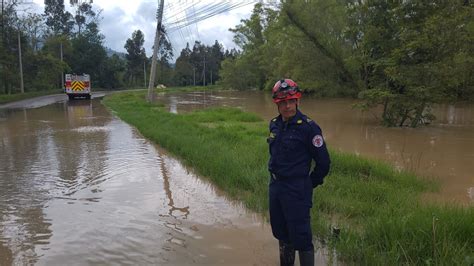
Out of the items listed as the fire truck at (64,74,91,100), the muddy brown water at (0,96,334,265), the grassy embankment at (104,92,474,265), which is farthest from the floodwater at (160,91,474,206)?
the fire truck at (64,74,91,100)

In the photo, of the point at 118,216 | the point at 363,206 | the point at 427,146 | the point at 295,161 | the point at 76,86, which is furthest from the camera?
the point at 76,86

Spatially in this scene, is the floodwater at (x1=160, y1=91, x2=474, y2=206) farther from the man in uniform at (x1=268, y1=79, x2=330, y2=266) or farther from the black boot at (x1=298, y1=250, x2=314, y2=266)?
the man in uniform at (x1=268, y1=79, x2=330, y2=266)

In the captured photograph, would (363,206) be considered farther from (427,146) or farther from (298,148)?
(427,146)

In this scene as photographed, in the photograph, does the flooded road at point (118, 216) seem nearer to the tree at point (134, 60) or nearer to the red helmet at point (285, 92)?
the red helmet at point (285, 92)

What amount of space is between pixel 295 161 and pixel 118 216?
10.4ft

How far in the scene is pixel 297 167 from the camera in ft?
11.5

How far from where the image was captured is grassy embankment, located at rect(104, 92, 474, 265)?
153 inches

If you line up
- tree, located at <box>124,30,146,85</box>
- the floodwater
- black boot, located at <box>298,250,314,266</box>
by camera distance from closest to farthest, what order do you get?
black boot, located at <box>298,250,314,266</box> → the floodwater → tree, located at <box>124,30,146,85</box>

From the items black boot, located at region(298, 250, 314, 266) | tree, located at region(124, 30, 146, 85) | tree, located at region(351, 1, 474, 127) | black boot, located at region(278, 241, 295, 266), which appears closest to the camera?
black boot, located at region(298, 250, 314, 266)

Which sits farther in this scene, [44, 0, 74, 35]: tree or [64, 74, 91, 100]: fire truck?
[44, 0, 74, 35]: tree

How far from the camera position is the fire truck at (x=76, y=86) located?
37241mm

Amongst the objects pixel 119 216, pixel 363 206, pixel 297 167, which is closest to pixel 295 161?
pixel 297 167

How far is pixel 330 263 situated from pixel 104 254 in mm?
2346

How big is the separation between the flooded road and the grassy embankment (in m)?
0.51
